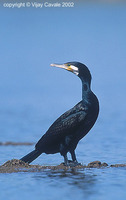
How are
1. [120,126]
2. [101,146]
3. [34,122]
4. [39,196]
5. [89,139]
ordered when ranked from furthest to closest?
1. [34,122]
2. [120,126]
3. [89,139]
4. [101,146]
5. [39,196]

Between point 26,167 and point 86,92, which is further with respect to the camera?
point 86,92

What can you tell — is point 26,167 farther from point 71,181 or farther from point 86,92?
point 86,92

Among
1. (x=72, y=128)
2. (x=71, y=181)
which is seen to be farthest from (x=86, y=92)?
(x=71, y=181)

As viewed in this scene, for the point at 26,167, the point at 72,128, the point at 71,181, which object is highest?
the point at 72,128

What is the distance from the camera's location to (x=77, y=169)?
10047 mm

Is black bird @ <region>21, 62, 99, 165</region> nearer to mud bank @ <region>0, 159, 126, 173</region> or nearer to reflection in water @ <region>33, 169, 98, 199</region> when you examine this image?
mud bank @ <region>0, 159, 126, 173</region>

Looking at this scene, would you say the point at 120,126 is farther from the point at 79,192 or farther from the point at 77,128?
the point at 79,192

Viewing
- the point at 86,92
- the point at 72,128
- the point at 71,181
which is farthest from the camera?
the point at 86,92

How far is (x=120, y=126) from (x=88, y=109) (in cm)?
1104

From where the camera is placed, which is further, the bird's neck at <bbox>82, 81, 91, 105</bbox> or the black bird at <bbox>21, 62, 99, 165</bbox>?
the bird's neck at <bbox>82, 81, 91, 105</bbox>

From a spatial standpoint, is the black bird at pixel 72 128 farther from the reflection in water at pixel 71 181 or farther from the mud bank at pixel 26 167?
the reflection in water at pixel 71 181

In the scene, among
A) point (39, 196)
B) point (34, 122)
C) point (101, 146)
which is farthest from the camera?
point (34, 122)

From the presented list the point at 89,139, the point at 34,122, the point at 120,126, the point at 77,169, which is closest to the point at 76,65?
the point at 77,169

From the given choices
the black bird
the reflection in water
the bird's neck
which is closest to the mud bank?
the black bird
